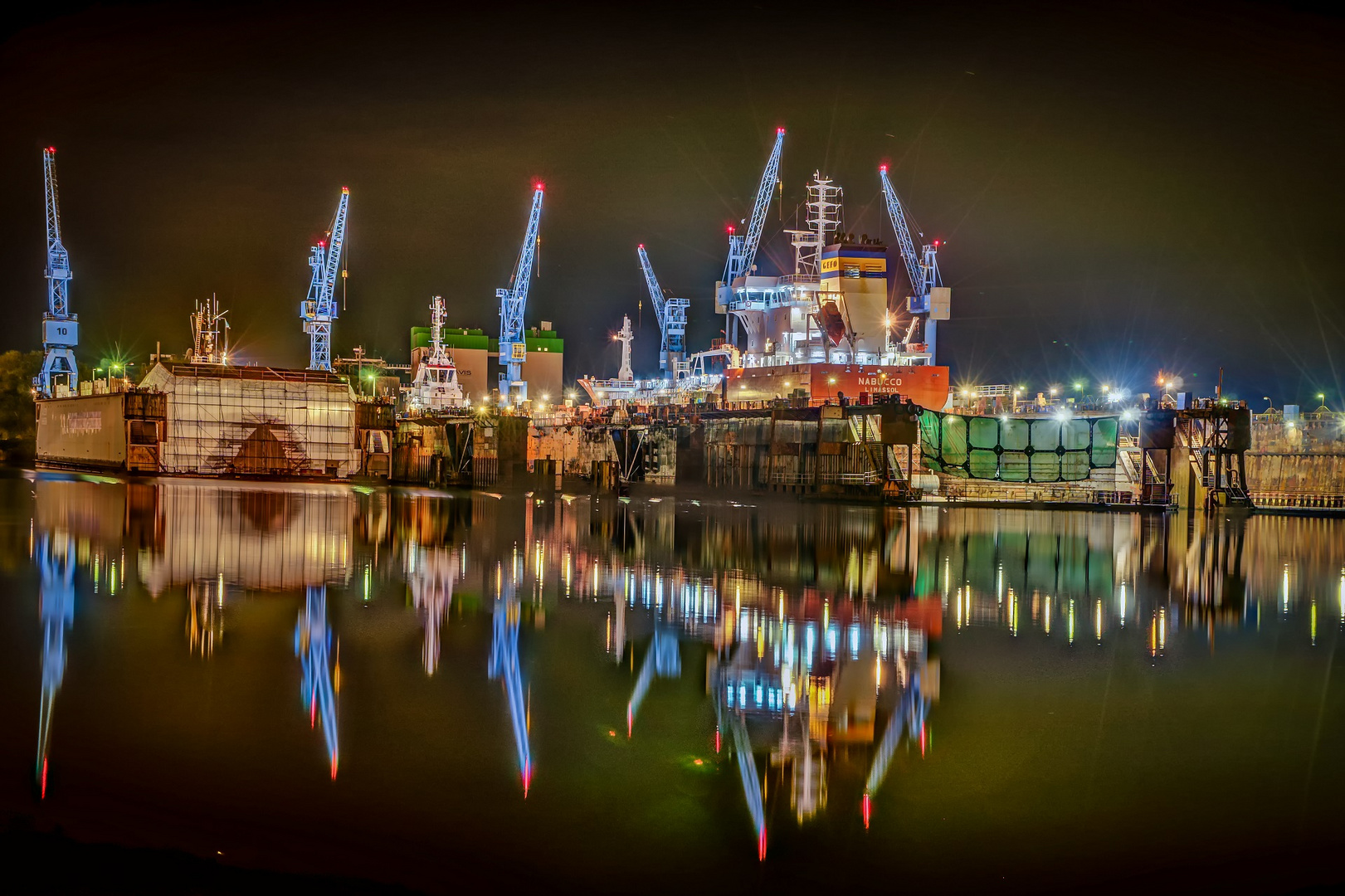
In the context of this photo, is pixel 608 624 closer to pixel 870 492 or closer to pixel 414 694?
pixel 414 694

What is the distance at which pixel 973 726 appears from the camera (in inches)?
504

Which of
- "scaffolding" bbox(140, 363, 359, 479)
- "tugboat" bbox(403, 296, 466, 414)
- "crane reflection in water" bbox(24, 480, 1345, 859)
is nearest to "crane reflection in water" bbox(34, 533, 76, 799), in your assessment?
"crane reflection in water" bbox(24, 480, 1345, 859)

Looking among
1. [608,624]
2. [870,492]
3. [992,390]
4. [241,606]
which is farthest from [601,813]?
[992,390]

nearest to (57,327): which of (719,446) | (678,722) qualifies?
(719,446)

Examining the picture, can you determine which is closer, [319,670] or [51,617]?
[319,670]

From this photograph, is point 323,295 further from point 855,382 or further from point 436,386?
point 855,382

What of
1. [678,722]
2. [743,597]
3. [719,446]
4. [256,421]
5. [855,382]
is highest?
[855,382]

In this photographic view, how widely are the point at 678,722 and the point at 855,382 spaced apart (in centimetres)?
6284

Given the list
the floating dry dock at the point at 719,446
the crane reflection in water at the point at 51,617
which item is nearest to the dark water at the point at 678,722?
the crane reflection in water at the point at 51,617

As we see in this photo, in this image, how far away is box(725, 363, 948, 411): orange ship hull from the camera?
73.5 metres

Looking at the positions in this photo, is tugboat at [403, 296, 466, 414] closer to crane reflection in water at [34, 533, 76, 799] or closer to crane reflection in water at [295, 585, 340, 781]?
crane reflection in water at [34, 533, 76, 799]

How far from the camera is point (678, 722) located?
12.7m

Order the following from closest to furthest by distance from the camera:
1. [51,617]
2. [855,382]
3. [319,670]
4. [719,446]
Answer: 1. [319,670]
2. [51,617]
3. [719,446]
4. [855,382]

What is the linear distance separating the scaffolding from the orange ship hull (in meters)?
34.5
